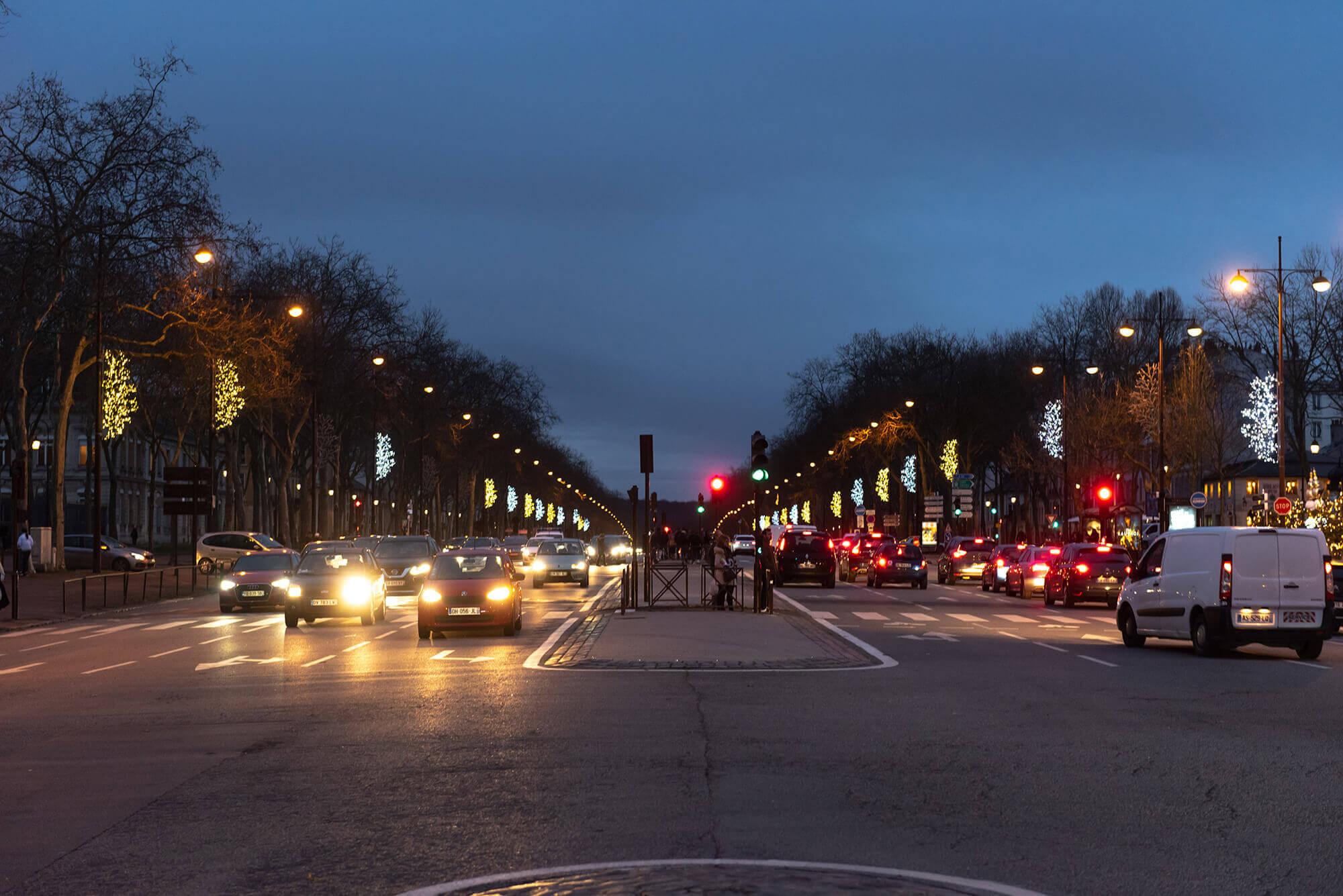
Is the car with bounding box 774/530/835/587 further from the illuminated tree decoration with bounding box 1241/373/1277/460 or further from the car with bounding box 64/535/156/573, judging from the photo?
the illuminated tree decoration with bounding box 1241/373/1277/460

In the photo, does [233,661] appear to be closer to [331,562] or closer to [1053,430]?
[331,562]

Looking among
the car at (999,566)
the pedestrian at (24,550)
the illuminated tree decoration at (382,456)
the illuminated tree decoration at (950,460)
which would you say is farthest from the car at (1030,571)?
the illuminated tree decoration at (382,456)

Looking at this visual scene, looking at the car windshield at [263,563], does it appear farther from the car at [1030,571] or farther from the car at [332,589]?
the car at [1030,571]

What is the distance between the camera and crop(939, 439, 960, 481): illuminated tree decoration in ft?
293

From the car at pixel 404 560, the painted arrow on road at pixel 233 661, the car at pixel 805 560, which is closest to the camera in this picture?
the painted arrow on road at pixel 233 661

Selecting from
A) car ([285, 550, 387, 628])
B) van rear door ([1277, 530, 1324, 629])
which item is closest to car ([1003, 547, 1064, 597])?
car ([285, 550, 387, 628])

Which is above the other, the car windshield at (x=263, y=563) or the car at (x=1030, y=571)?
the car windshield at (x=263, y=563)

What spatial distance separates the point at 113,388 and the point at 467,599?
30687 mm

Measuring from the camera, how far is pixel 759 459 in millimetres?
27641

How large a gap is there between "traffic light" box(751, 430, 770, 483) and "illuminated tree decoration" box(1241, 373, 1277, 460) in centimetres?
4903

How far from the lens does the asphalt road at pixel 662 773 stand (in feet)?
25.5

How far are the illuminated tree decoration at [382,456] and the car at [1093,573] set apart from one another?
49.1 metres

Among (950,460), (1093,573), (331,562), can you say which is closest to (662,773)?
(331,562)


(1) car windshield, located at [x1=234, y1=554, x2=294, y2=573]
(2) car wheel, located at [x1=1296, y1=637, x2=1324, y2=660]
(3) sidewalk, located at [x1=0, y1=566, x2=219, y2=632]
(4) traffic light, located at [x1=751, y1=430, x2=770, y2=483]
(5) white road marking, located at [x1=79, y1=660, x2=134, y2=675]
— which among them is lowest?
(2) car wheel, located at [x1=1296, y1=637, x2=1324, y2=660]
